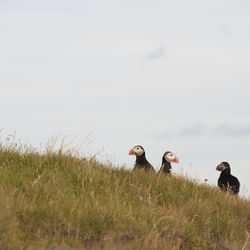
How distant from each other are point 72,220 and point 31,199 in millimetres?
975

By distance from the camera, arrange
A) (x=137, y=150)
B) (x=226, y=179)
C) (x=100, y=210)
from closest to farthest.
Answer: (x=100, y=210) < (x=226, y=179) < (x=137, y=150)

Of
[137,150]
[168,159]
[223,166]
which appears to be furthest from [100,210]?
[223,166]

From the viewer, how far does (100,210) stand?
7.39 metres

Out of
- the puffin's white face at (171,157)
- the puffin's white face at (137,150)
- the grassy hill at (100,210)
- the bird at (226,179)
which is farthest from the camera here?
the puffin's white face at (171,157)

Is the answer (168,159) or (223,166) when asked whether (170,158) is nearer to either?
(168,159)

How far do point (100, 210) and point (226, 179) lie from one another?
802cm

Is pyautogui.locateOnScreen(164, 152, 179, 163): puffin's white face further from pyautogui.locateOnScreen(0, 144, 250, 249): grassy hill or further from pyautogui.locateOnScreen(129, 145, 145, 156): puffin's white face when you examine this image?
pyautogui.locateOnScreen(0, 144, 250, 249): grassy hill

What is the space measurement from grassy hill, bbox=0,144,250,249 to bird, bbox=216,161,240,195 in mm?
2880

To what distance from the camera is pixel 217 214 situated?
9.58 m

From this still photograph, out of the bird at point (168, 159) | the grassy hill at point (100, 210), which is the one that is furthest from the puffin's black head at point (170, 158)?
the grassy hill at point (100, 210)

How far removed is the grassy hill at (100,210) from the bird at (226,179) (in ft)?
9.45

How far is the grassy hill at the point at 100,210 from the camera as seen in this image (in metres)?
6.82

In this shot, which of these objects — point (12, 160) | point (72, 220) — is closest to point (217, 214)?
point (72, 220)

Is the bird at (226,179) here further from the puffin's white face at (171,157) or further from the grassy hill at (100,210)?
the grassy hill at (100,210)
